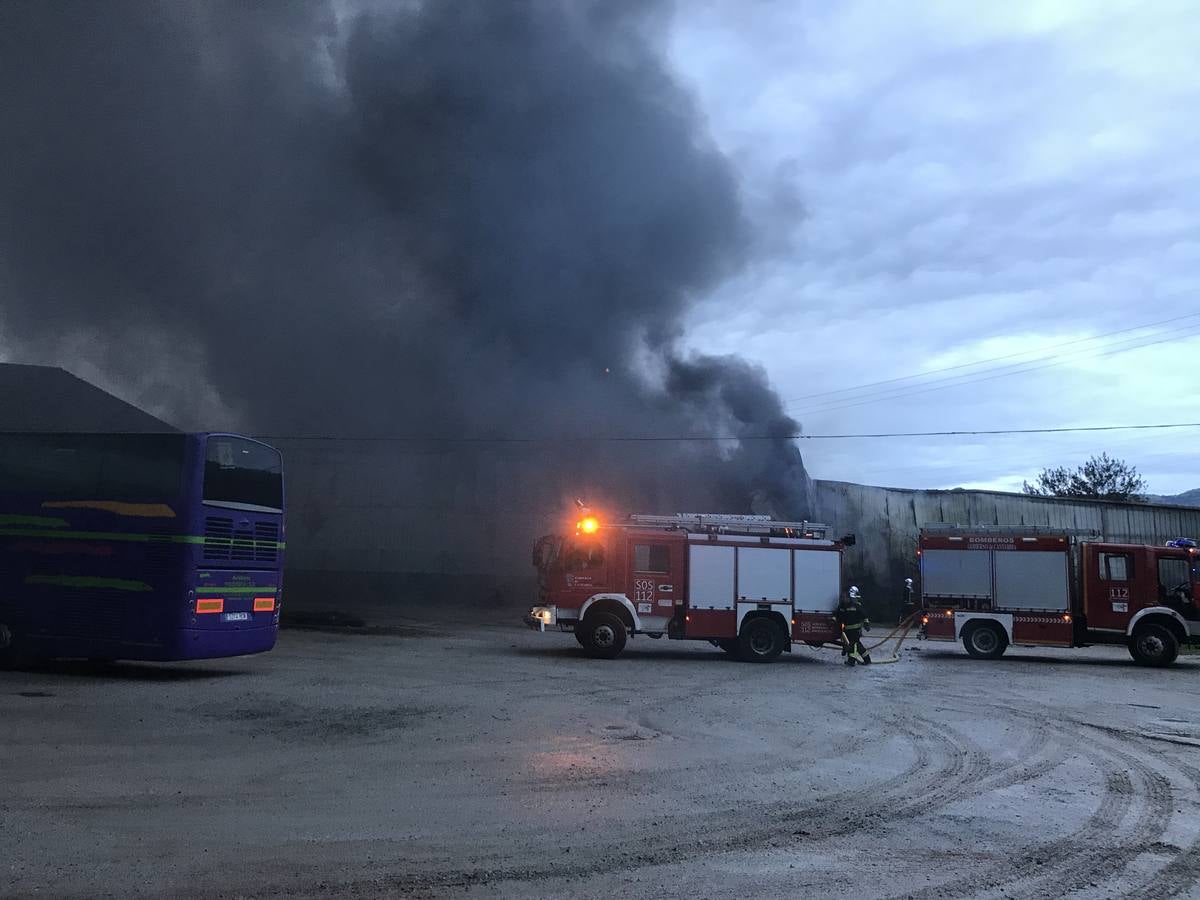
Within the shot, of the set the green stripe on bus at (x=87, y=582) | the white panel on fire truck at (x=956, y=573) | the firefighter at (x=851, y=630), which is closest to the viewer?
the green stripe on bus at (x=87, y=582)

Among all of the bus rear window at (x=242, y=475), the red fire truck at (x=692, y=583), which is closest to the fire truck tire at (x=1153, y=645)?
the red fire truck at (x=692, y=583)

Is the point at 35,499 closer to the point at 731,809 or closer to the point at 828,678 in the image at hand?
the point at 731,809

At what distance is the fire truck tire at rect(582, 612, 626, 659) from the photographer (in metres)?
15.3

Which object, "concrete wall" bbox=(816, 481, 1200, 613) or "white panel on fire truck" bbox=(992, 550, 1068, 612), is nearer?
"white panel on fire truck" bbox=(992, 550, 1068, 612)

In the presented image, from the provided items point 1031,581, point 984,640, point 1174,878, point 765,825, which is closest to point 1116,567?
point 1031,581

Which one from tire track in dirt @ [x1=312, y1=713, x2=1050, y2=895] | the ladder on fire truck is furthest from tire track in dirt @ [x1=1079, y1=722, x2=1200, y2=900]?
the ladder on fire truck

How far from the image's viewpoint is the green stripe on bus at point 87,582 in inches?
436

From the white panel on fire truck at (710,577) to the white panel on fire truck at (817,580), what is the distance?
1.37 m

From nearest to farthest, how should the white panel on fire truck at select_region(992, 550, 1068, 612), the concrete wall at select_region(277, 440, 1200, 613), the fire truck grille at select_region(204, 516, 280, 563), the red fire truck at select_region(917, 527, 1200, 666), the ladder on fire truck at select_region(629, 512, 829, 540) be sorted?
the fire truck grille at select_region(204, 516, 280, 563), the ladder on fire truck at select_region(629, 512, 829, 540), the red fire truck at select_region(917, 527, 1200, 666), the white panel on fire truck at select_region(992, 550, 1068, 612), the concrete wall at select_region(277, 440, 1200, 613)

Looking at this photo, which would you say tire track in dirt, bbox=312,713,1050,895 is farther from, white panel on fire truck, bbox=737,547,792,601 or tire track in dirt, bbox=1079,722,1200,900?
white panel on fire truck, bbox=737,547,792,601

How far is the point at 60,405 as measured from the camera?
39.0m

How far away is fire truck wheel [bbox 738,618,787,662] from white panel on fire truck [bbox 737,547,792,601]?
512mm

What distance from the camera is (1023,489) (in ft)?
166

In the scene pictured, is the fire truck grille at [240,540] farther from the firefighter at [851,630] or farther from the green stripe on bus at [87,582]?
the firefighter at [851,630]
